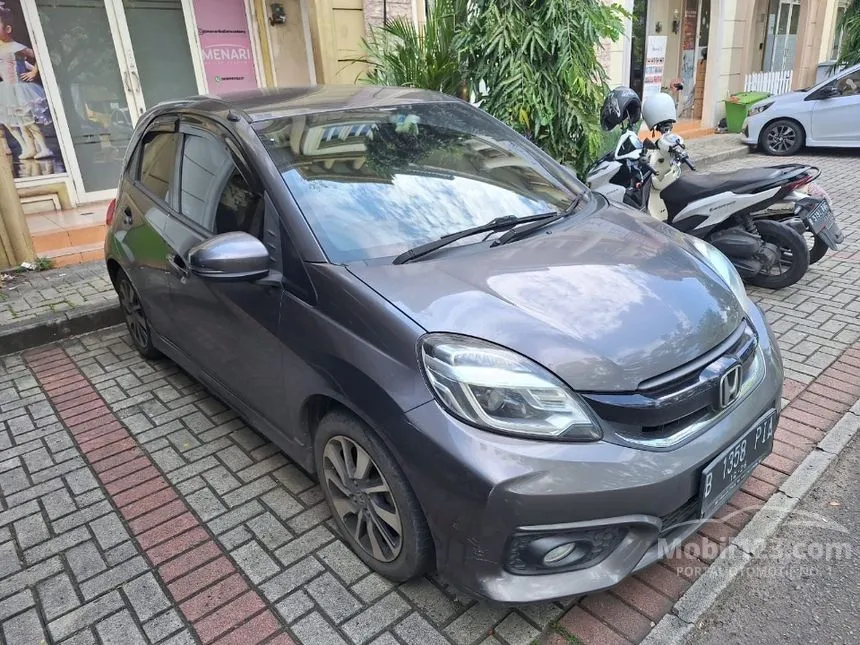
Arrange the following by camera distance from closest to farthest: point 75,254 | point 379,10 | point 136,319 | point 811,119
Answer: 1. point 136,319
2. point 75,254
3. point 379,10
4. point 811,119

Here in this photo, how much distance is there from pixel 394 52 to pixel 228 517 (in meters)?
4.48

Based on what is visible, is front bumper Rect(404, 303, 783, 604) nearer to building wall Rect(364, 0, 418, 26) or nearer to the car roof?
the car roof

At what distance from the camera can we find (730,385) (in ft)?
7.06

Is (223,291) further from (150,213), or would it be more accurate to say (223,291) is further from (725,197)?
(725,197)

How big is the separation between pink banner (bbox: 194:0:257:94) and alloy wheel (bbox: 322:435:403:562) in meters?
6.60

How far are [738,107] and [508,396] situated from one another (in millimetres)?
12591

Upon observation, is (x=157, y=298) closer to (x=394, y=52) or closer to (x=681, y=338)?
(x=681, y=338)

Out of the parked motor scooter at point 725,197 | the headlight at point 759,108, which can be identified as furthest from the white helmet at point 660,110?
the headlight at point 759,108

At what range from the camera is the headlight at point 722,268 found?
2619mm

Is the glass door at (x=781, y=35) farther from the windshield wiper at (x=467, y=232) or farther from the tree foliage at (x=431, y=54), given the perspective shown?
the windshield wiper at (x=467, y=232)

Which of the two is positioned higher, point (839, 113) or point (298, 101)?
point (298, 101)

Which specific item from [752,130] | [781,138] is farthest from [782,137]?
[752,130]

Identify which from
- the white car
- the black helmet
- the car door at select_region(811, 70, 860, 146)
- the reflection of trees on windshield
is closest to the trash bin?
the white car

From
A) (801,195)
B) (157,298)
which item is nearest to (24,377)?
(157,298)
